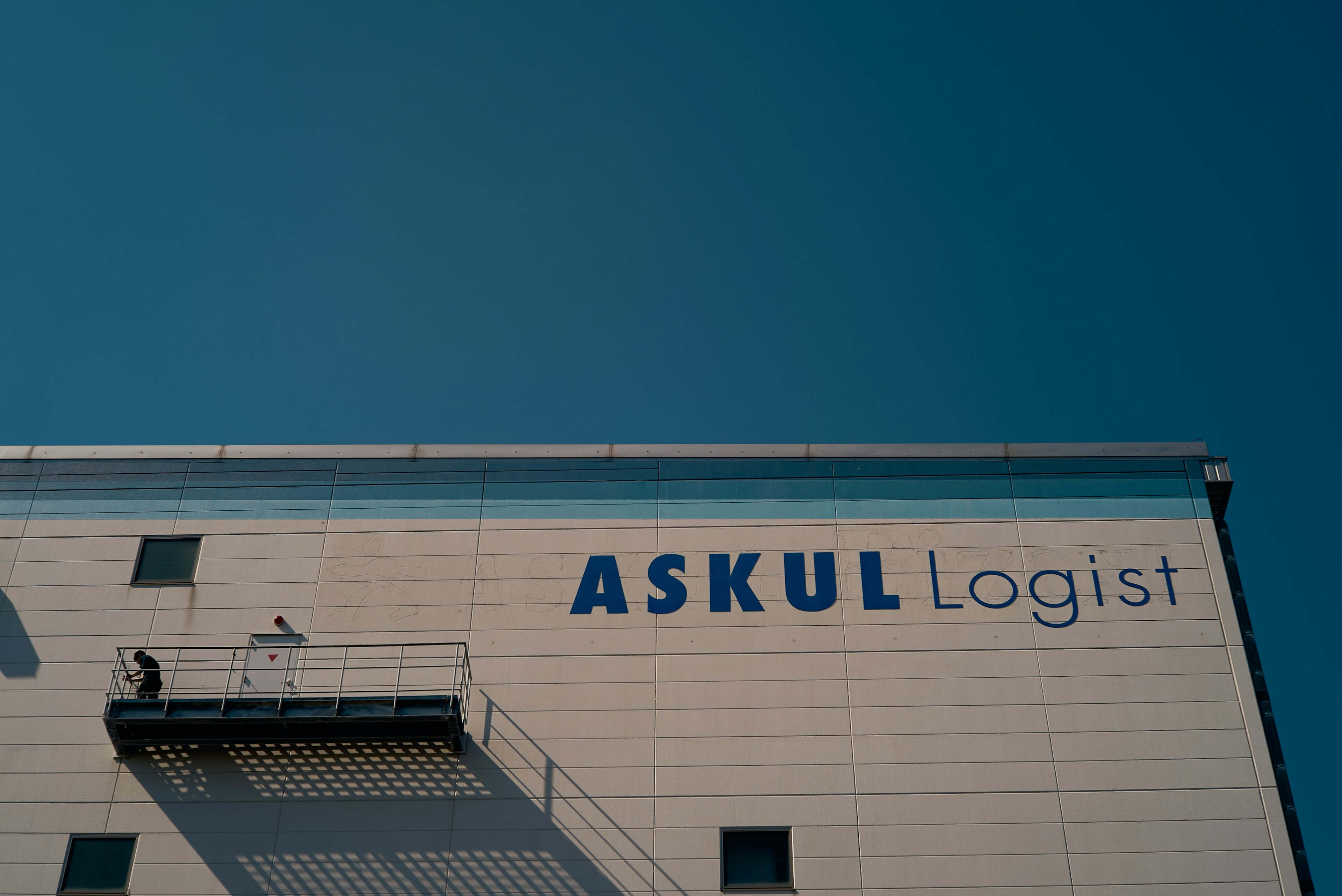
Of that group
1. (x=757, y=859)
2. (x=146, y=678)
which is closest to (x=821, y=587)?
(x=757, y=859)

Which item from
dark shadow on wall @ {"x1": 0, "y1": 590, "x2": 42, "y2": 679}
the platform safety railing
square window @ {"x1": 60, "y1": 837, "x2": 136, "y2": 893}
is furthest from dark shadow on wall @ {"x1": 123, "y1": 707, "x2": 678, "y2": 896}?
dark shadow on wall @ {"x1": 0, "y1": 590, "x2": 42, "y2": 679}

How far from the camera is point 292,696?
22.8m

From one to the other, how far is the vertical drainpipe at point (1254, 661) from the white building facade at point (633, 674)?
96mm

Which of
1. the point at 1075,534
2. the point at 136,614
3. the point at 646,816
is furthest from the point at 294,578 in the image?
the point at 1075,534

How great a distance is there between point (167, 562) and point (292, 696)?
15.4 feet

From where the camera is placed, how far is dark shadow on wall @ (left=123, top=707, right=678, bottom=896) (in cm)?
2117

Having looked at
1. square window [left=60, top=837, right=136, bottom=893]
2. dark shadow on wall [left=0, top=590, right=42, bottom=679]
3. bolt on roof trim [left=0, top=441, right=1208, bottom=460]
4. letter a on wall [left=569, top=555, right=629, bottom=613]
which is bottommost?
square window [left=60, top=837, right=136, bottom=893]

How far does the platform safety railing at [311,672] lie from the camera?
23.0 metres

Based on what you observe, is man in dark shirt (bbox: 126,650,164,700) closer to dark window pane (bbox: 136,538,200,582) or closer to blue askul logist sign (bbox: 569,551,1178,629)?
dark window pane (bbox: 136,538,200,582)

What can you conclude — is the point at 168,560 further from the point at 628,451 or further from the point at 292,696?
the point at 628,451

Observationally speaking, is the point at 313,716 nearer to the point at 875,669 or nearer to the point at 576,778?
the point at 576,778

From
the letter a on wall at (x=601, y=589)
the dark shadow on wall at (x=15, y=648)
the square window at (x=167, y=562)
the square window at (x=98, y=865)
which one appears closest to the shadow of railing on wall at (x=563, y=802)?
the letter a on wall at (x=601, y=589)

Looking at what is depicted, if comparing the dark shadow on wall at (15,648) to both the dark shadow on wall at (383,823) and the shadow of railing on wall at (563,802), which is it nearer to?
the dark shadow on wall at (383,823)

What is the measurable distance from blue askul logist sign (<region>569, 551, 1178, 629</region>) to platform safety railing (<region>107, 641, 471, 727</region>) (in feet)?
9.87
